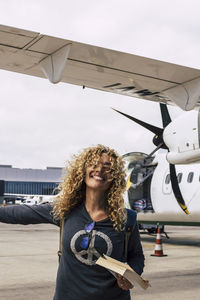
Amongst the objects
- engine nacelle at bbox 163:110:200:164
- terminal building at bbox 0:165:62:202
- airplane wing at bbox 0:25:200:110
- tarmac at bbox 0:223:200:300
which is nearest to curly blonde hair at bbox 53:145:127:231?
airplane wing at bbox 0:25:200:110

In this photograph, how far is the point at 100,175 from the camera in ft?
9.41

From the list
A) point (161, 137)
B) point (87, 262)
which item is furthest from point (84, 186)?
point (161, 137)

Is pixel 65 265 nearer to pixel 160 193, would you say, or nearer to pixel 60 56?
pixel 60 56

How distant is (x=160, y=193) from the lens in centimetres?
1622

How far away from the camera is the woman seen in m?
2.63

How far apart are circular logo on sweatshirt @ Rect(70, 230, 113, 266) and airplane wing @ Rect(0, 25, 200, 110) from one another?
166 inches

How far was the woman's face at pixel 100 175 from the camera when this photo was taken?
286cm

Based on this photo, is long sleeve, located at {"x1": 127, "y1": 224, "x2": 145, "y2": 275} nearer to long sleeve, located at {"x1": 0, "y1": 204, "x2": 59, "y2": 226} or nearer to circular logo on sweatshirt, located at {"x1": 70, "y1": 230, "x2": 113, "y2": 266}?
circular logo on sweatshirt, located at {"x1": 70, "y1": 230, "x2": 113, "y2": 266}

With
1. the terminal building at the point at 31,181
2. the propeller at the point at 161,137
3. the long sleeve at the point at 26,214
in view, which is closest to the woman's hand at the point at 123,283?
the long sleeve at the point at 26,214

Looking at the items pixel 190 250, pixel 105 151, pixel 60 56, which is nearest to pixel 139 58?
pixel 60 56

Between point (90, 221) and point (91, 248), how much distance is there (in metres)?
0.19

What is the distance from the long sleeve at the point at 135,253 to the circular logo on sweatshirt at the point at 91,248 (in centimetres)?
24

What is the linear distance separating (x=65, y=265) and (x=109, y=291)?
321 mm

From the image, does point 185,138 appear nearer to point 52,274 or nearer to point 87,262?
point 52,274
